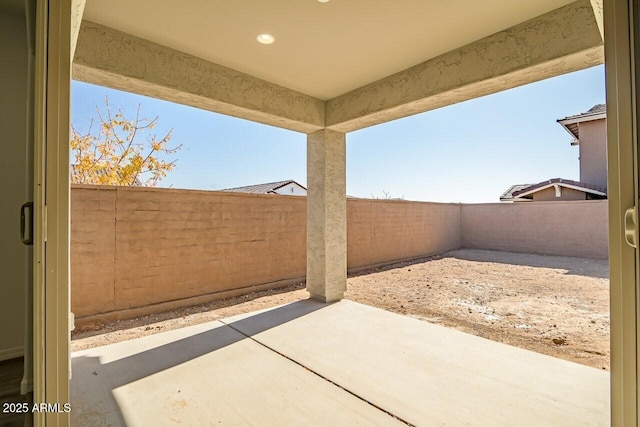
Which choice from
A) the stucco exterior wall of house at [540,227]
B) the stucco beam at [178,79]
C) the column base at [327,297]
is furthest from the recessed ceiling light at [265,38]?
the stucco exterior wall of house at [540,227]

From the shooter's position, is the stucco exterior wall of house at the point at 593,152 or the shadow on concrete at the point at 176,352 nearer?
the shadow on concrete at the point at 176,352

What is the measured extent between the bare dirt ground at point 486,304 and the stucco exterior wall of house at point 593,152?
5.04 metres

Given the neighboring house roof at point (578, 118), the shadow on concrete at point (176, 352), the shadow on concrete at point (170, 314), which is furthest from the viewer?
the neighboring house roof at point (578, 118)

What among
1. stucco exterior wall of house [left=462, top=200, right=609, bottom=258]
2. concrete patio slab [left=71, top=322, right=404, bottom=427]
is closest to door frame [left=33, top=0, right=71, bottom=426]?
concrete patio slab [left=71, top=322, right=404, bottom=427]

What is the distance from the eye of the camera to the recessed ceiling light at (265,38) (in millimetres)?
2736

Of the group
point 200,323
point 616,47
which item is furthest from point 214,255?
point 616,47

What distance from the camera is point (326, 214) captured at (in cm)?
450

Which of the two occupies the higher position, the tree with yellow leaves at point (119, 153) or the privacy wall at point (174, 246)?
the tree with yellow leaves at point (119, 153)

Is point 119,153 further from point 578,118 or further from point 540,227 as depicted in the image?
point 578,118

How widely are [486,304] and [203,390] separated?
4.43 meters

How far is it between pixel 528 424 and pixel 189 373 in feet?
8.09

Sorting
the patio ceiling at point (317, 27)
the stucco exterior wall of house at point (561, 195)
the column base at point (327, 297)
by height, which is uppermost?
the patio ceiling at point (317, 27)

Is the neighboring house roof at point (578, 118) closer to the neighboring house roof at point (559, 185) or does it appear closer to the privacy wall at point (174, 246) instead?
the neighboring house roof at point (559, 185)

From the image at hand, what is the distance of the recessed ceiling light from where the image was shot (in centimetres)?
274
